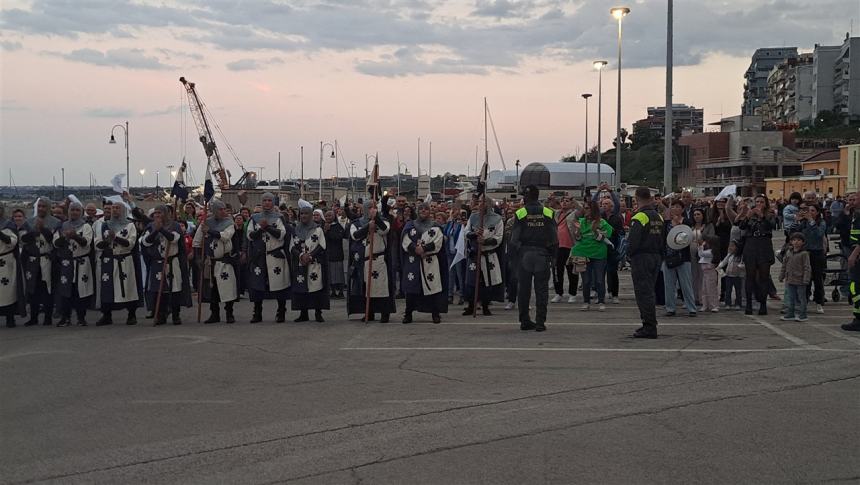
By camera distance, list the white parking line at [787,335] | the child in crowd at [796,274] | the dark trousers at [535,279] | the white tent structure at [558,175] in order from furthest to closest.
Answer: the white tent structure at [558,175] → the child in crowd at [796,274] → the dark trousers at [535,279] → the white parking line at [787,335]

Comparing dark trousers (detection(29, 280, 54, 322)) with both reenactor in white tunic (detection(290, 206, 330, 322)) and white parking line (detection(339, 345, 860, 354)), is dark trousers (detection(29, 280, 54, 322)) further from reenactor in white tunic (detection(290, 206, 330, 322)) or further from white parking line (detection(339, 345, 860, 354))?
white parking line (detection(339, 345, 860, 354))

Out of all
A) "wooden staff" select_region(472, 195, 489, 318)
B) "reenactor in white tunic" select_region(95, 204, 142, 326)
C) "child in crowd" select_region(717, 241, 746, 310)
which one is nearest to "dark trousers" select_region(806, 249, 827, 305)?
"child in crowd" select_region(717, 241, 746, 310)

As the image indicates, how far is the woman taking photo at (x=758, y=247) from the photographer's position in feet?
45.0

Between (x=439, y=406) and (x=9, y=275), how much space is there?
9.57m

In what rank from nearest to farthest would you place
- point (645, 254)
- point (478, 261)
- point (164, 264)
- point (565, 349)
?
point (565, 349) < point (645, 254) < point (164, 264) < point (478, 261)

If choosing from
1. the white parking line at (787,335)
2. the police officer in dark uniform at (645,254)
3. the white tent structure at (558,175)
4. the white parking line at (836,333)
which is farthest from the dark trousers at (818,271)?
the white tent structure at (558,175)

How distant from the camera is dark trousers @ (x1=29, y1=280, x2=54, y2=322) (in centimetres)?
1466

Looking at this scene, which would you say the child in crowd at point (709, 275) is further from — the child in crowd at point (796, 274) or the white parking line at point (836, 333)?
the white parking line at point (836, 333)

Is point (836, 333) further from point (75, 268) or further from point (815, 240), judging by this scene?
point (75, 268)

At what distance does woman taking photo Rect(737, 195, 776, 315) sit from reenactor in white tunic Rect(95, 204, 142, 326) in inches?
385

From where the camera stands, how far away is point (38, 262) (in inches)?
576

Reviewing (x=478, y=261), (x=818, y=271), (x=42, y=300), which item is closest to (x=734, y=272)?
(x=818, y=271)

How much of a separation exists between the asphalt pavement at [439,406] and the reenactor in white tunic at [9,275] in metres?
1.75

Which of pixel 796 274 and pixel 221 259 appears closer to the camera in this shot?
pixel 796 274
